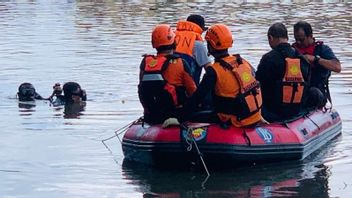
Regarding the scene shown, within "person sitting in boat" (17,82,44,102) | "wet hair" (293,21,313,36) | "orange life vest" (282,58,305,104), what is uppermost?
"wet hair" (293,21,313,36)

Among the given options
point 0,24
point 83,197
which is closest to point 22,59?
point 0,24

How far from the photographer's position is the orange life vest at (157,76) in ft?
38.3

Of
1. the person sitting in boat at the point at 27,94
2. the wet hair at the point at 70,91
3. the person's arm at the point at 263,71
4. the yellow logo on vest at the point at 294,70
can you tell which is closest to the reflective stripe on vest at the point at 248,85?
the person's arm at the point at 263,71

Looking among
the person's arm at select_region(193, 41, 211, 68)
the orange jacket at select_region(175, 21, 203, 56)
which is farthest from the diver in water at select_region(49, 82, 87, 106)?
the person's arm at select_region(193, 41, 211, 68)

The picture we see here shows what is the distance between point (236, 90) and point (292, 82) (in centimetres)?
107

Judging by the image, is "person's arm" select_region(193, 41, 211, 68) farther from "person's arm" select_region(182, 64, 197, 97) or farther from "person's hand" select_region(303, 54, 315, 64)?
"person's arm" select_region(182, 64, 197, 97)

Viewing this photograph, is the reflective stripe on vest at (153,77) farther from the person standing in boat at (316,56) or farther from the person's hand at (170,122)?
the person standing in boat at (316,56)

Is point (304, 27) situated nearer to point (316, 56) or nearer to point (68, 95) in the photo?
point (316, 56)

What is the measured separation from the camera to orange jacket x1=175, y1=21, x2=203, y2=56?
44.0ft

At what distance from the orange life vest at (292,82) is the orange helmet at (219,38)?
1064 mm

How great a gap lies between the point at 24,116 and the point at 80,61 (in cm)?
740

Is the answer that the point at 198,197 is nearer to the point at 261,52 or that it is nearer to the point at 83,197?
the point at 83,197

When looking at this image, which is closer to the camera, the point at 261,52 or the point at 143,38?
the point at 261,52

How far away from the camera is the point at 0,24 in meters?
34.9
